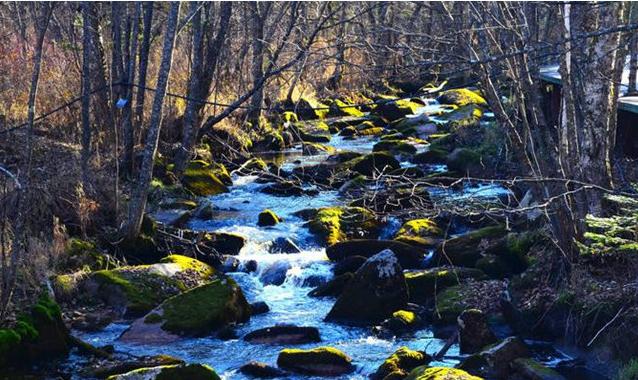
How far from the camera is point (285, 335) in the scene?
10492mm

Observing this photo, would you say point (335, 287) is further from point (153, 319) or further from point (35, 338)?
point (35, 338)

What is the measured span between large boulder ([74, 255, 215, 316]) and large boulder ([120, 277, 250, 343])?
23.4 inches

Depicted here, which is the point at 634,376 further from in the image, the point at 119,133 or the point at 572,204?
the point at 119,133

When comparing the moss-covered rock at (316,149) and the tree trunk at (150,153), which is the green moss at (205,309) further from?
the moss-covered rock at (316,149)

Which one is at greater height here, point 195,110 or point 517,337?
point 195,110

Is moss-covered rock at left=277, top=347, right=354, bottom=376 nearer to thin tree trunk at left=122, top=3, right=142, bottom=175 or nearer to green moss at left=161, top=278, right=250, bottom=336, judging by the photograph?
green moss at left=161, top=278, right=250, bottom=336

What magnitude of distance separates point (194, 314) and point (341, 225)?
4930 mm

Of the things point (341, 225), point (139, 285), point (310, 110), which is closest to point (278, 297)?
point (139, 285)

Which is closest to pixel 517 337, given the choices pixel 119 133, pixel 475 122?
pixel 119 133

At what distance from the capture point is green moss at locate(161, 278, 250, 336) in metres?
10.6

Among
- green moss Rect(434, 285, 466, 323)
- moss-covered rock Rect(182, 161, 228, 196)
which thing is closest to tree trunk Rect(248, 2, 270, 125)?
moss-covered rock Rect(182, 161, 228, 196)

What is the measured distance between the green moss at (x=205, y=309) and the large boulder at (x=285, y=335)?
0.53 m

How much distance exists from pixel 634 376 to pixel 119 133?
11565mm

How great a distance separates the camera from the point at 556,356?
9578 mm
